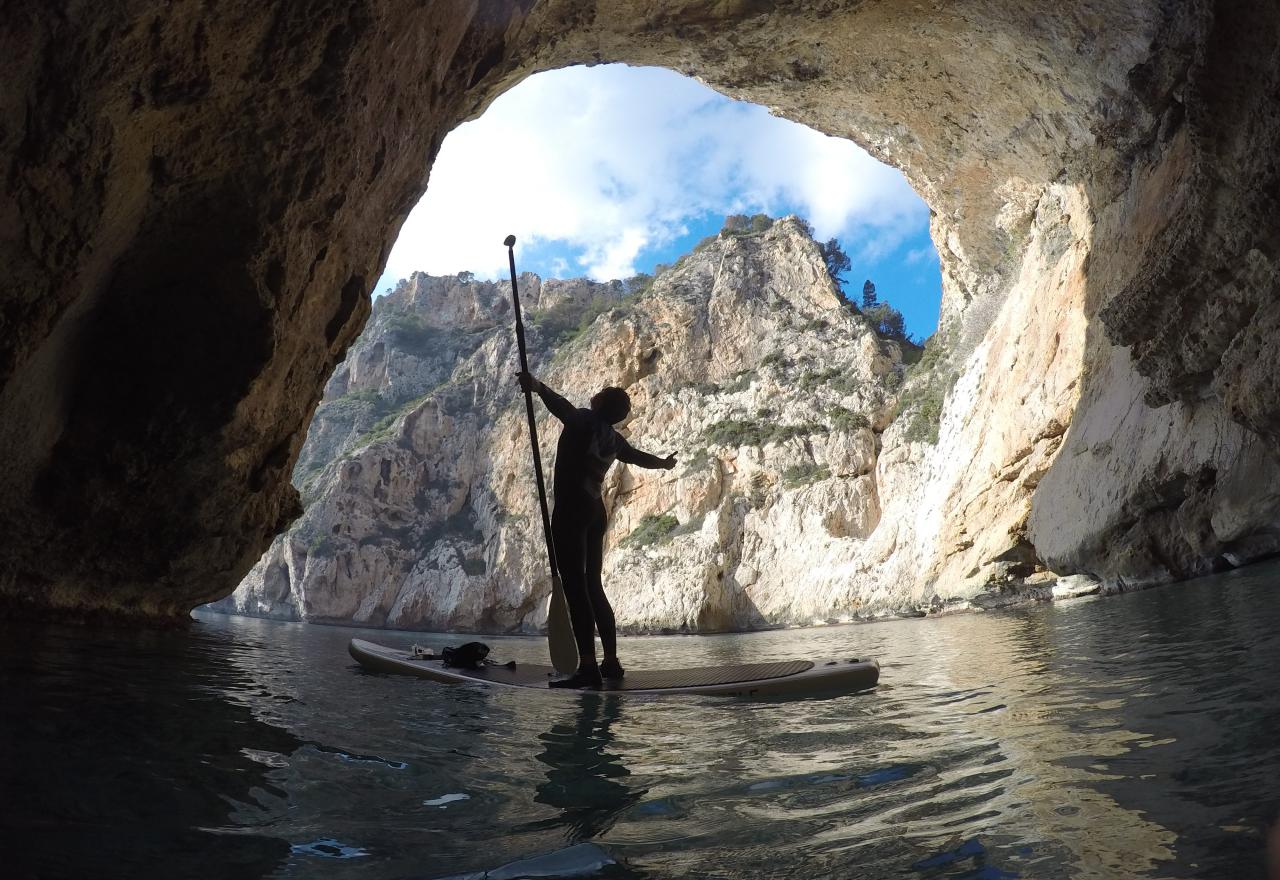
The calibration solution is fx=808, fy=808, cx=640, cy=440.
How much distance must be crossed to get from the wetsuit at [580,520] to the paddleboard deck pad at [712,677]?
468 millimetres

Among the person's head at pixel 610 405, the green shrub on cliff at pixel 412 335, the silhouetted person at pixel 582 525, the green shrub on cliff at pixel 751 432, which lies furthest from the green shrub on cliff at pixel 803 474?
the green shrub on cliff at pixel 412 335

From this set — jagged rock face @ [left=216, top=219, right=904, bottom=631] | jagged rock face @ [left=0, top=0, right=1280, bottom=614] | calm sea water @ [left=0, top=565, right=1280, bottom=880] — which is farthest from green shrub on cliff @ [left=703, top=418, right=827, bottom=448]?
calm sea water @ [left=0, top=565, right=1280, bottom=880]

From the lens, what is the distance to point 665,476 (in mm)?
38031

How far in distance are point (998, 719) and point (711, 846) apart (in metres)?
1.79

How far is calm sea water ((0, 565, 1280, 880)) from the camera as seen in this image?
5.57 ft

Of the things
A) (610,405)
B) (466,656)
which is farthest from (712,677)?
(466,656)

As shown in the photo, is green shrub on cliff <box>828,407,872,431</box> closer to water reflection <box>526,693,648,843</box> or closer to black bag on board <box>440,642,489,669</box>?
black bag on board <box>440,642,489,669</box>

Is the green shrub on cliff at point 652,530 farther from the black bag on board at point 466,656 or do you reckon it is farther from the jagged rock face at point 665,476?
the black bag on board at point 466,656

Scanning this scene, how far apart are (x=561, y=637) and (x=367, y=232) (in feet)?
16.8

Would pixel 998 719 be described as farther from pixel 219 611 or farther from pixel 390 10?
pixel 219 611

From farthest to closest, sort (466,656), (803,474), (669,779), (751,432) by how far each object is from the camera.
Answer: (751,432)
(803,474)
(466,656)
(669,779)

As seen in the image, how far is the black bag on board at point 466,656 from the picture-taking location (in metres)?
6.84

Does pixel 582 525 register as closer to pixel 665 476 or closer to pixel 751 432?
pixel 751 432

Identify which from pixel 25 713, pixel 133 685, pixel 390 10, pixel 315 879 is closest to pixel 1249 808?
Answer: pixel 315 879
